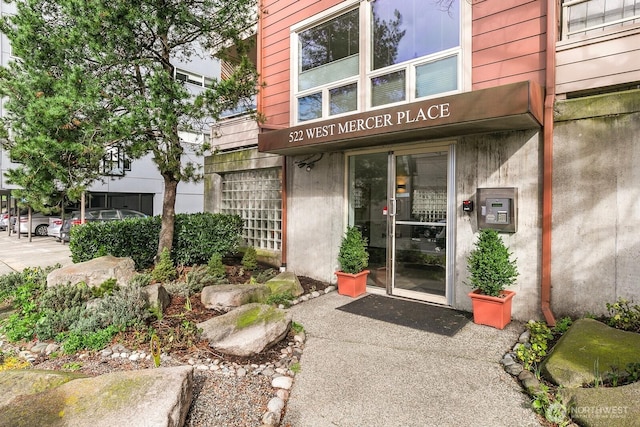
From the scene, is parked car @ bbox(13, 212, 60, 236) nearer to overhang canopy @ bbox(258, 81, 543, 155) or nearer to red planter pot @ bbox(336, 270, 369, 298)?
overhang canopy @ bbox(258, 81, 543, 155)

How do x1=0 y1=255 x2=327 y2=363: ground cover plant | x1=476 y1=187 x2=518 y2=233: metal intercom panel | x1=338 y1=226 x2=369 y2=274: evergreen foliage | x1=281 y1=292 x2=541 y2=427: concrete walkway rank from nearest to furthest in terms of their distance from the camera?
x1=281 y1=292 x2=541 y2=427: concrete walkway
x1=0 y1=255 x2=327 y2=363: ground cover plant
x1=476 y1=187 x2=518 y2=233: metal intercom panel
x1=338 y1=226 x2=369 y2=274: evergreen foliage

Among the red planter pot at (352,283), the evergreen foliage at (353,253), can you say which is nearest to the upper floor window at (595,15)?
the evergreen foliage at (353,253)

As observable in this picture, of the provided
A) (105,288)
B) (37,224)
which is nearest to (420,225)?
(105,288)

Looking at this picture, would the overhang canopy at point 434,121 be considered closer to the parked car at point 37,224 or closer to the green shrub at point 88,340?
the green shrub at point 88,340

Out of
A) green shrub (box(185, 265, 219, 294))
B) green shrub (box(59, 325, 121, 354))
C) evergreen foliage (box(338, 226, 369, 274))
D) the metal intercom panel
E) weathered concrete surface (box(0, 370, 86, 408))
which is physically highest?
the metal intercom panel

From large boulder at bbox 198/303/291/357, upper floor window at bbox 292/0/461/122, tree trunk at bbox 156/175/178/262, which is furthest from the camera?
tree trunk at bbox 156/175/178/262

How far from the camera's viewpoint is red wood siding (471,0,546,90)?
4.33 m

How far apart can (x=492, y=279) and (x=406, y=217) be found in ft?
5.63

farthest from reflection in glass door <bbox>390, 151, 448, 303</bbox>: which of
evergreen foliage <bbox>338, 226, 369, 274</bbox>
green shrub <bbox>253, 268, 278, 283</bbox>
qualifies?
green shrub <bbox>253, 268, 278, 283</bbox>

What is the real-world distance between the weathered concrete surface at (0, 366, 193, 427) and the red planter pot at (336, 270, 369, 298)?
11.6 ft

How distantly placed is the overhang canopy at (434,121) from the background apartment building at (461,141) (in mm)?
21

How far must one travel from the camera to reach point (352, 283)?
570 centimetres

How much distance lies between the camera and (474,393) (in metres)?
2.91

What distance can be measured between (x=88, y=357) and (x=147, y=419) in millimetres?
1789
